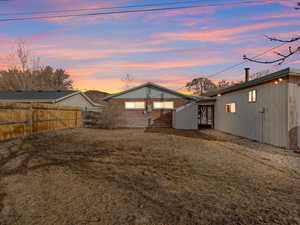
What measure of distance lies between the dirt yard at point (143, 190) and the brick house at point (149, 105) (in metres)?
14.7

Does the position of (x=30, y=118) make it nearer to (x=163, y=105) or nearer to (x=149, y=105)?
(x=149, y=105)

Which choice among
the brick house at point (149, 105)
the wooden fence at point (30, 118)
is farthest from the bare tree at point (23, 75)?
the wooden fence at point (30, 118)

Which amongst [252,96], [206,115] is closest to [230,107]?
[252,96]

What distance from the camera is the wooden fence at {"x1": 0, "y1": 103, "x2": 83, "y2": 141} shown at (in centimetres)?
1015

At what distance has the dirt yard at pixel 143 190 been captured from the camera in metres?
3.30

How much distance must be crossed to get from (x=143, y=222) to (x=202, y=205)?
3.91 ft

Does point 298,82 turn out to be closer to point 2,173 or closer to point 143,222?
point 143,222

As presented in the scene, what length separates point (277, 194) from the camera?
432cm

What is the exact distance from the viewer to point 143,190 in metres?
4.40

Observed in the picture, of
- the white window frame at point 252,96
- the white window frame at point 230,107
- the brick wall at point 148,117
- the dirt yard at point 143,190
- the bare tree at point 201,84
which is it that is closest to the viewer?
the dirt yard at point 143,190

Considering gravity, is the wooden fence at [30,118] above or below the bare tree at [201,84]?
below

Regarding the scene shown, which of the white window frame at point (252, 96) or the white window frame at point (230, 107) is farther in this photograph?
the white window frame at point (230, 107)

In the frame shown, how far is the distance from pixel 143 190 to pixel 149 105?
17948mm

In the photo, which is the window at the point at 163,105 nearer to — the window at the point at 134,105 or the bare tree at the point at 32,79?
the window at the point at 134,105
